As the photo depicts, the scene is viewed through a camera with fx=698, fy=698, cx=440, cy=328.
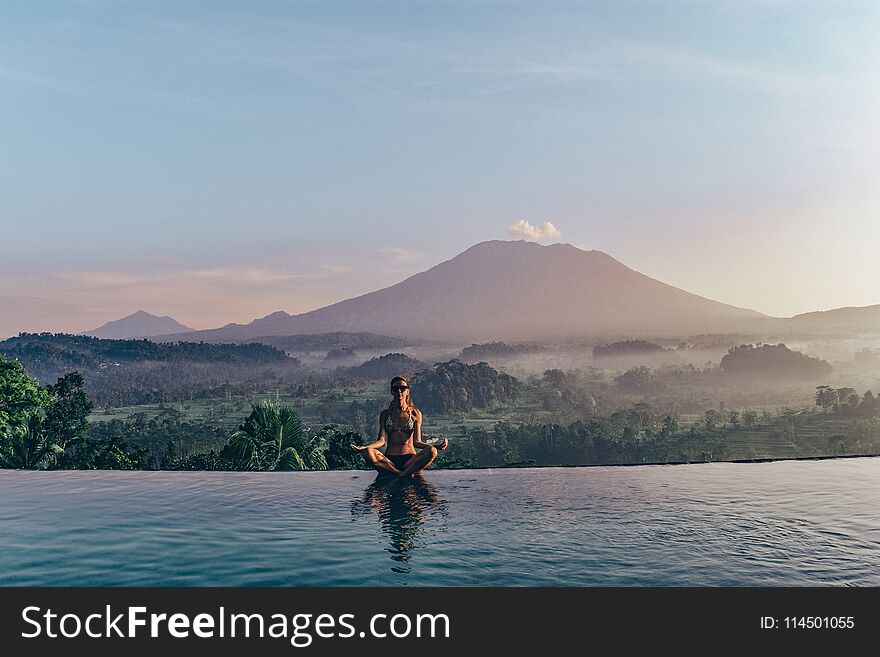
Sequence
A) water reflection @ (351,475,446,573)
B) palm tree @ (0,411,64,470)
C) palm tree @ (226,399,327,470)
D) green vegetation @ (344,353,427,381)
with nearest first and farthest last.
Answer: water reflection @ (351,475,446,573), palm tree @ (226,399,327,470), palm tree @ (0,411,64,470), green vegetation @ (344,353,427,381)

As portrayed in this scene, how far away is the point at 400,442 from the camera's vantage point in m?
10.0

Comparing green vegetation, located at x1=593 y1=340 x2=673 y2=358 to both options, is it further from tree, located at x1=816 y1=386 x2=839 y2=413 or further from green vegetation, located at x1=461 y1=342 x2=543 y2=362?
tree, located at x1=816 y1=386 x2=839 y2=413

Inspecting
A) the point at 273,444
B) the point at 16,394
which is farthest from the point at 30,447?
the point at 273,444

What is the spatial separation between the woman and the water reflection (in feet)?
0.88

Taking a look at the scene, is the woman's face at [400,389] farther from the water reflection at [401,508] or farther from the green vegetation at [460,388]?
the green vegetation at [460,388]

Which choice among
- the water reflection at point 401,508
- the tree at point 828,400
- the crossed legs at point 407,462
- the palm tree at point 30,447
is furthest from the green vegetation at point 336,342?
the water reflection at point 401,508

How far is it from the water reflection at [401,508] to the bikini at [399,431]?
0.93ft

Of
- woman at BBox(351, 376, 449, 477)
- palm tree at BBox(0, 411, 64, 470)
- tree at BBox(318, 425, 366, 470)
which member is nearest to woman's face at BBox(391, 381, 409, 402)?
woman at BBox(351, 376, 449, 477)

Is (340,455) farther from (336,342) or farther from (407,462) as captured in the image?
→ (336,342)

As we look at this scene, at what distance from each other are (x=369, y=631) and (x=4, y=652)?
8.08ft

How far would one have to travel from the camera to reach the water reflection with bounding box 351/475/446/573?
670 cm

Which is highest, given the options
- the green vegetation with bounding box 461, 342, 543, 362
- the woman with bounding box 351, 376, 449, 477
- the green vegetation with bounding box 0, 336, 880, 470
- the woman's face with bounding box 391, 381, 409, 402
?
the green vegetation with bounding box 461, 342, 543, 362

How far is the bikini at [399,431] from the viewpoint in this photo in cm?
995

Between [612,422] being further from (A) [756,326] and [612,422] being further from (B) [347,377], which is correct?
(A) [756,326]
